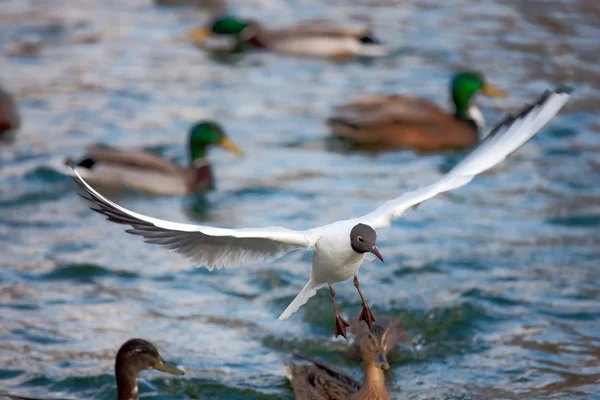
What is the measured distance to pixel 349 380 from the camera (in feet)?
23.2

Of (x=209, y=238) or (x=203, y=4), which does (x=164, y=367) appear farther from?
(x=203, y=4)

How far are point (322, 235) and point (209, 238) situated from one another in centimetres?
66

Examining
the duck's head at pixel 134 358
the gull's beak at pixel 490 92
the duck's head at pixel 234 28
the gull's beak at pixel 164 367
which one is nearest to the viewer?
the duck's head at pixel 134 358

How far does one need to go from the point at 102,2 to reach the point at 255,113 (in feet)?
17.9

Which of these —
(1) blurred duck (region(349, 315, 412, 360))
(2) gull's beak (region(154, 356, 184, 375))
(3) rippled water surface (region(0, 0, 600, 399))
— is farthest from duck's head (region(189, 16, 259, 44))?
(2) gull's beak (region(154, 356, 184, 375))

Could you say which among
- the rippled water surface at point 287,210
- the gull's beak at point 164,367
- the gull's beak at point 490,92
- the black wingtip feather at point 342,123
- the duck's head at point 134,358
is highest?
the duck's head at point 134,358

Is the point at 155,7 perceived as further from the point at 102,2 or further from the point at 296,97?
the point at 296,97

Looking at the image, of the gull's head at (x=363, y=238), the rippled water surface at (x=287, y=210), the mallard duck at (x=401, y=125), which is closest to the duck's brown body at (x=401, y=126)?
the mallard duck at (x=401, y=125)

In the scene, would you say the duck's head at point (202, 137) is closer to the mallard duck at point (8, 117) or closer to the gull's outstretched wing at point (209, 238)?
the mallard duck at point (8, 117)

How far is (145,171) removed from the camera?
35.4 feet

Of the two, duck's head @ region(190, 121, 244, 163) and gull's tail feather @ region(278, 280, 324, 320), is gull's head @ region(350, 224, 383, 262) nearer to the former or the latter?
gull's tail feather @ region(278, 280, 324, 320)

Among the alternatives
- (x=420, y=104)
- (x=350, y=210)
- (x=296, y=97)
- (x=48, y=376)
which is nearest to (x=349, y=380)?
(x=48, y=376)

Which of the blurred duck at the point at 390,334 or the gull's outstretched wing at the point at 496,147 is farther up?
the gull's outstretched wing at the point at 496,147

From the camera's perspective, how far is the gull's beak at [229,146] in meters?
11.4
